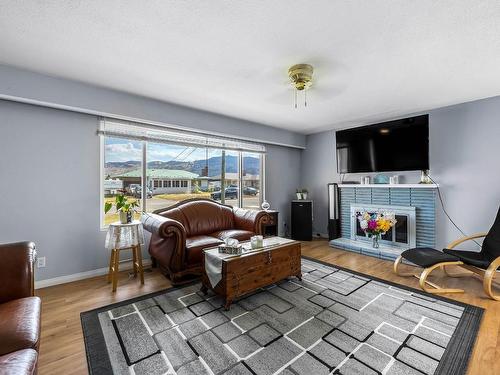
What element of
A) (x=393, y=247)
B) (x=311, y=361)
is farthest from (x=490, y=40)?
(x=393, y=247)

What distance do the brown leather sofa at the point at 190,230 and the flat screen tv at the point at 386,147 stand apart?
2.03 metres

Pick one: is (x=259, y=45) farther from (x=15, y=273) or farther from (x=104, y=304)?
(x=104, y=304)

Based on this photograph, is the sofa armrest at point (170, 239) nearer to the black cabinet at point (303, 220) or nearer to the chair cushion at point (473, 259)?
the black cabinet at point (303, 220)

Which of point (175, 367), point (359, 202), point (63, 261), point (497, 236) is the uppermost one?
point (359, 202)

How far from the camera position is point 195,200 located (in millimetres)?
3799

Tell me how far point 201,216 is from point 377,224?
9.11 feet

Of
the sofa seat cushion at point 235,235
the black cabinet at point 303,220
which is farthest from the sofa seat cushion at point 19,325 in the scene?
the black cabinet at point 303,220

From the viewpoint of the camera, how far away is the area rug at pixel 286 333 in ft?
4.98

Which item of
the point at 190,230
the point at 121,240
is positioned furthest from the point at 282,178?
the point at 121,240

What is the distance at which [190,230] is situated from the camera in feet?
11.1

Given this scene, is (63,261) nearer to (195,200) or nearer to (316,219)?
(195,200)

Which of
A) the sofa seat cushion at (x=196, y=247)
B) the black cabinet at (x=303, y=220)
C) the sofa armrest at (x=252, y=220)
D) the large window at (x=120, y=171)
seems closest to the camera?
the sofa seat cushion at (x=196, y=247)

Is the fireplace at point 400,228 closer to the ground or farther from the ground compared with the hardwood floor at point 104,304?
farther from the ground

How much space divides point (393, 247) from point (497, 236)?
1330mm
